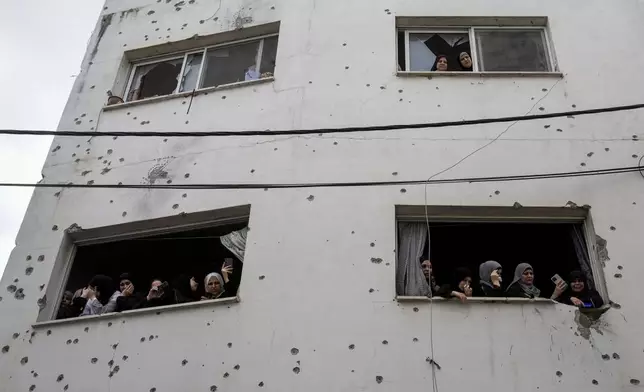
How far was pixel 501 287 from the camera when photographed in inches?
292

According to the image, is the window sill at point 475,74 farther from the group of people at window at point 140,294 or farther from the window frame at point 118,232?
the group of people at window at point 140,294

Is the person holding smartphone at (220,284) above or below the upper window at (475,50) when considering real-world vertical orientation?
below

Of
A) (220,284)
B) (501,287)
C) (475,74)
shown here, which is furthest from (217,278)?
(475,74)

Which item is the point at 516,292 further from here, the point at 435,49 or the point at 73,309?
the point at 73,309

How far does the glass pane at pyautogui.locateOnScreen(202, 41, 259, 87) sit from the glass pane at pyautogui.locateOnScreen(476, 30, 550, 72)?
324cm

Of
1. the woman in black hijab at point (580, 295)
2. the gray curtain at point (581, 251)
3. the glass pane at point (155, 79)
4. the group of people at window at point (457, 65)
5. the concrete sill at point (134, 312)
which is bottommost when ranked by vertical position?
the concrete sill at point (134, 312)

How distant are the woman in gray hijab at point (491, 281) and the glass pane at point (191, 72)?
5.04 meters

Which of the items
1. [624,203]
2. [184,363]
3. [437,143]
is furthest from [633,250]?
[184,363]

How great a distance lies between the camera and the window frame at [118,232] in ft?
26.9

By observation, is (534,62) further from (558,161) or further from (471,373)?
(471,373)

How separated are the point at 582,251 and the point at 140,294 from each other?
500 cm

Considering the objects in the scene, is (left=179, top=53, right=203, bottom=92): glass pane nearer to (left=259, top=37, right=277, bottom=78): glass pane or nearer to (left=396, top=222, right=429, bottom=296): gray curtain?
(left=259, top=37, right=277, bottom=78): glass pane

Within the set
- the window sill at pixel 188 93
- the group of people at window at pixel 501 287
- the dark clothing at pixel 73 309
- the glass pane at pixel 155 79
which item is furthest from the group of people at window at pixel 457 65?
the dark clothing at pixel 73 309

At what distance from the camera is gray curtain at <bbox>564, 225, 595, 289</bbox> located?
7309mm
